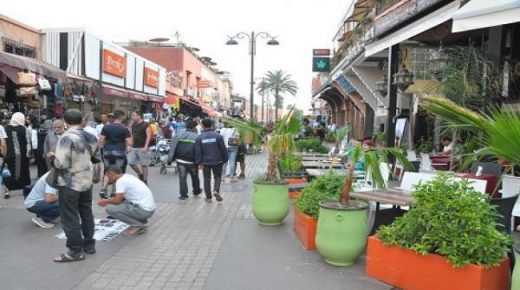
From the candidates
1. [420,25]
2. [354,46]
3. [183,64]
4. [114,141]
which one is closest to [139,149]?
[114,141]

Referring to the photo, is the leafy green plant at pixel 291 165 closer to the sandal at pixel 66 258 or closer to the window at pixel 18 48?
the sandal at pixel 66 258

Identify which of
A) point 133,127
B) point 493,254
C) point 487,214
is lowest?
point 493,254

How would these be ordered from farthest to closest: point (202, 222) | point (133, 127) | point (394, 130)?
point (394, 130), point (133, 127), point (202, 222)

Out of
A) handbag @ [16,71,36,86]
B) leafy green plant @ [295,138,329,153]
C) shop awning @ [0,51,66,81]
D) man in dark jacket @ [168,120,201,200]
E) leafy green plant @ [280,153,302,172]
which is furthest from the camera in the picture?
leafy green plant @ [295,138,329,153]

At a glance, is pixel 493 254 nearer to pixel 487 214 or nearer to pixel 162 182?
pixel 487 214

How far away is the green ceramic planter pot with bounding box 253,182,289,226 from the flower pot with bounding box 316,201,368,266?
6.15 ft

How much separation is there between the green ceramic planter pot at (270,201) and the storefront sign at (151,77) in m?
20.2

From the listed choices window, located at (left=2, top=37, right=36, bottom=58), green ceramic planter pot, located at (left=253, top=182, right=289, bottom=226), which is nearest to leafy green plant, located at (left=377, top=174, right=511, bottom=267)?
green ceramic planter pot, located at (left=253, top=182, right=289, bottom=226)

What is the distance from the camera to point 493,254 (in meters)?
4.01

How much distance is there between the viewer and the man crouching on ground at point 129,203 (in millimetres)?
6496

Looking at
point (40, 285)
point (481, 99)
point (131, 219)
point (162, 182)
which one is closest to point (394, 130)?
point (481, 99)

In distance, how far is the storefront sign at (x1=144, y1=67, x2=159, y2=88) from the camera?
1030 inches

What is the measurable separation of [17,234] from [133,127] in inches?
164

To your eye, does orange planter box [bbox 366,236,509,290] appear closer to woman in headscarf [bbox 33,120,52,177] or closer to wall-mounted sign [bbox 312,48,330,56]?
woman in headscarf [bbox 33,120,52,177]
